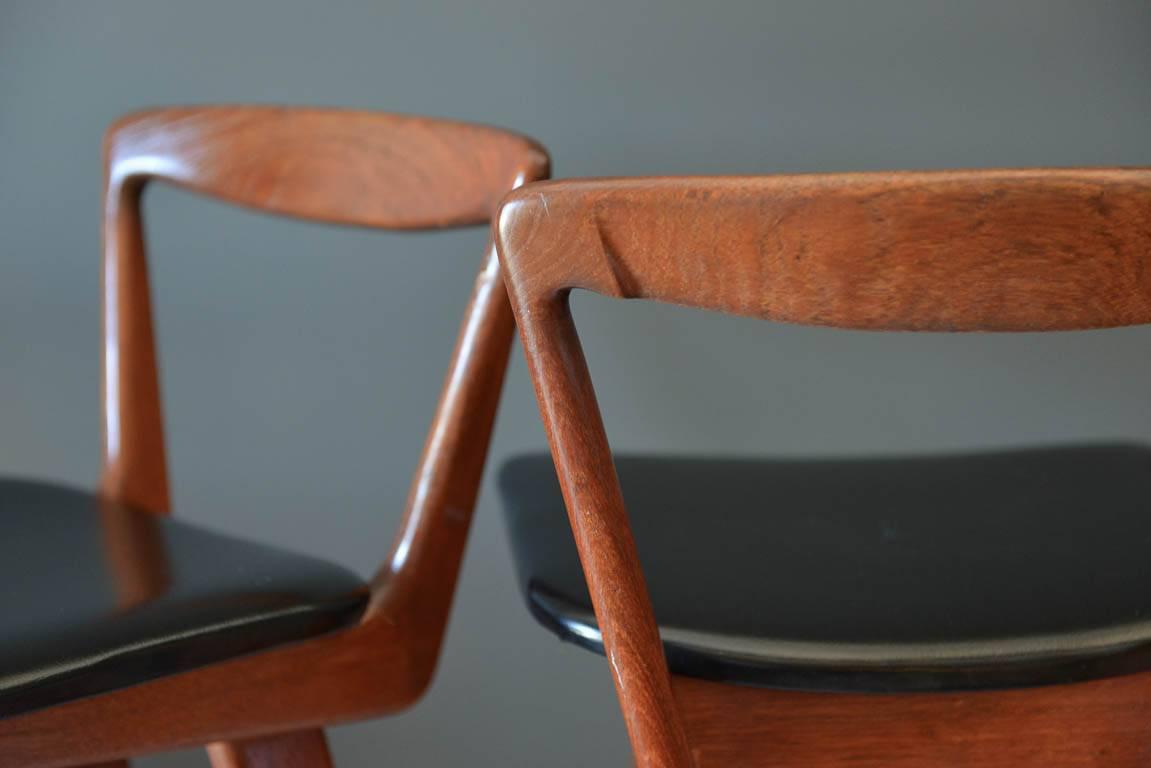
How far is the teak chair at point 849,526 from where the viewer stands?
38 cm

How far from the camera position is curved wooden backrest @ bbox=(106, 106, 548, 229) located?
0.81 meters

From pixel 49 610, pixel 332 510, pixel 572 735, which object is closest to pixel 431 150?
pixel 49 610

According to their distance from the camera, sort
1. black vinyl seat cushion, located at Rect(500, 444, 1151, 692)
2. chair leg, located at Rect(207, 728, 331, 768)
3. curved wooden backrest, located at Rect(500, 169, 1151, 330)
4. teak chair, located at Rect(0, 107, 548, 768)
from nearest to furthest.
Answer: curved wooden backrest, located at Rect(500, 169, 1151, 330)
black vinyl seat cushion, located at Rect(500, 444, 1151, 692)
teak chair, located at Rect(0, 107, 548, 768)
chair leg, located at Rect(207, 728, 331, 768)

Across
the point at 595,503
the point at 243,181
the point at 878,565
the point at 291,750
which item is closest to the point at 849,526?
the point at 878,565

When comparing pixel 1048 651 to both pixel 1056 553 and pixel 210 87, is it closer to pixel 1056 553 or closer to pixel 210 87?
pixel 1056 553

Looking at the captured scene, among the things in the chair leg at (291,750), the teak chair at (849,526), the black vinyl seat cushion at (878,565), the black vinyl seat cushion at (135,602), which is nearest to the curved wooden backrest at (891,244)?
the teak chair at (849,526)

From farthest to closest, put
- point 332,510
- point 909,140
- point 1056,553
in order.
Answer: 1. point 332,510
2. point 909,140
3. point 1056,553

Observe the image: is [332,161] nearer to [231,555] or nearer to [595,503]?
[231,555]

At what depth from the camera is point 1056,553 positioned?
612 mm

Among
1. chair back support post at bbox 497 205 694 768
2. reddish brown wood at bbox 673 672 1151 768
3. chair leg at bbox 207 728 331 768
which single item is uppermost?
chair back support post at bbox 497 205 694 768

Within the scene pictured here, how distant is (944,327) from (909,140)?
0.75m

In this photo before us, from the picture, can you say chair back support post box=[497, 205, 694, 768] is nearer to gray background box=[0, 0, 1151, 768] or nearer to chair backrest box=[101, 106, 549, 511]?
chair backrest box=[101, 106, 549, 511]

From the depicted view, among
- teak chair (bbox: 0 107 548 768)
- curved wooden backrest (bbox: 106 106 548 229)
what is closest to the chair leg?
teak chair (bbox: 0 107 548 768)

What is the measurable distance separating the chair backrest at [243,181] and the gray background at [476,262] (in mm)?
238
